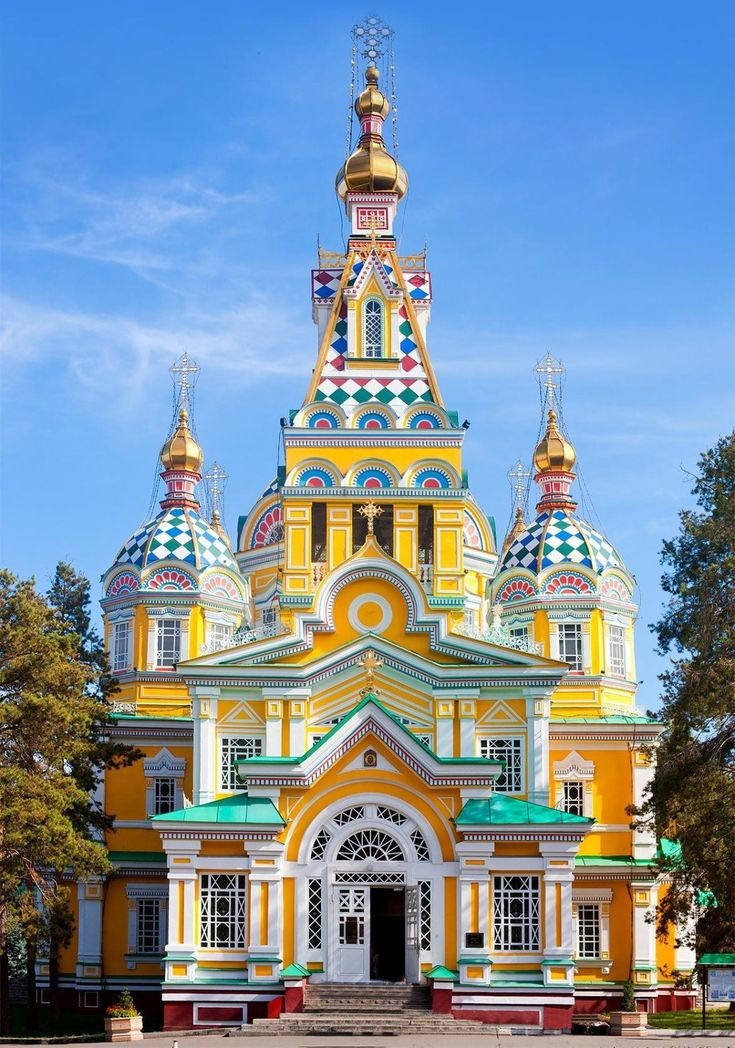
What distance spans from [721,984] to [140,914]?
16.7 metres

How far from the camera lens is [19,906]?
3100 cm

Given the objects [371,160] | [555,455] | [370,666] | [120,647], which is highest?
[371,160]

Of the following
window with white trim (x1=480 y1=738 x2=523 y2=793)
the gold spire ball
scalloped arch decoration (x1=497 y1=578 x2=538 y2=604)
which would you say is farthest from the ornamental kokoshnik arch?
the gold spire ball

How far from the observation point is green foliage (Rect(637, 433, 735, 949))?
2938 centimetres

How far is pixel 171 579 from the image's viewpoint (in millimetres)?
43125

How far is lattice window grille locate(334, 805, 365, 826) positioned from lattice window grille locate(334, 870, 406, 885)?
1.03m

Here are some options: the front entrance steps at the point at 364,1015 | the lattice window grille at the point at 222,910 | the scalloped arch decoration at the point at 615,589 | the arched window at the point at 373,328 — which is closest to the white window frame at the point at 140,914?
the lattice window grille at the point at 222,910

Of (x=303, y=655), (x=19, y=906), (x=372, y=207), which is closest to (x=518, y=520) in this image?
(x=372, y=207)

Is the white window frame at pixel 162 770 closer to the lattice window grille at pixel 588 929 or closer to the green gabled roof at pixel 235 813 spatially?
the green gabled roof at pixel 235 813

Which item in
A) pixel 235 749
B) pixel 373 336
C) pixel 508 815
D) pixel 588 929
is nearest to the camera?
pixel 508 815

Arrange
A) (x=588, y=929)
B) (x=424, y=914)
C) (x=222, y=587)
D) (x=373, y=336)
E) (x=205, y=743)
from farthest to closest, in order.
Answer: (x=222, y=587)
(x=373, y=336)
(x=588, y=929)
(x=205, y=743)
(x=424, y=914)

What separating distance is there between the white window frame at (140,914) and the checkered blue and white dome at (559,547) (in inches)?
510

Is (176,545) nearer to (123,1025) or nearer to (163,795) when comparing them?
(163,795)

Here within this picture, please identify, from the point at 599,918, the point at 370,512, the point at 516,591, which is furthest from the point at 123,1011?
the point at 516,591
